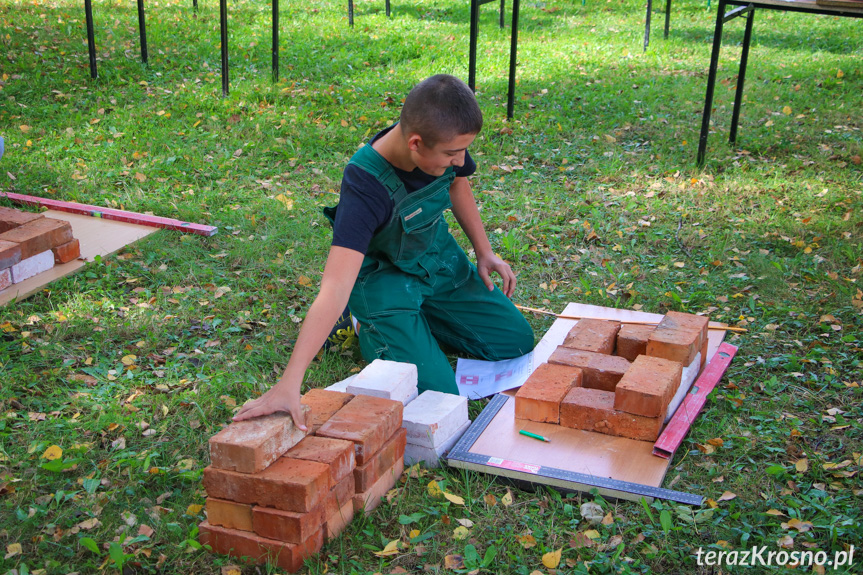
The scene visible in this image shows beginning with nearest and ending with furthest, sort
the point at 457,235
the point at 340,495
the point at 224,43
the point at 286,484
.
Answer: the point at 286,484, the point at 340,495, the point at 457,235, the point at 224,43

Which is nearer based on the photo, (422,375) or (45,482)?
(45,482)

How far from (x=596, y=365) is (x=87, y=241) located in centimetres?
316

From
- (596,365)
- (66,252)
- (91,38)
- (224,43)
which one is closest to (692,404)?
(596,365)

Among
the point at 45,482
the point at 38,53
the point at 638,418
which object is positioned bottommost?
the point at 45,482

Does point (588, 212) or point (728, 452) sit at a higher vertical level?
point (588, 212)

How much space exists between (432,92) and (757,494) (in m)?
1.78

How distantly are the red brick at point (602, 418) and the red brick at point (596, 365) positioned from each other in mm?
101

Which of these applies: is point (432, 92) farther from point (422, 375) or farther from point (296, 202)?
point (296, 202)

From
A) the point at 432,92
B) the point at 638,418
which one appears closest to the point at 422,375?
the point at 638,418

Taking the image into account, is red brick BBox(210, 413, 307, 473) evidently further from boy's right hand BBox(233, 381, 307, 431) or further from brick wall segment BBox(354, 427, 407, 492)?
brick wall segment BBox(354, 427, 407, 492)

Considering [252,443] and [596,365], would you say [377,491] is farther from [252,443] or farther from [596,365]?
[596,365]

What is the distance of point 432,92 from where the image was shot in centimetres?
265

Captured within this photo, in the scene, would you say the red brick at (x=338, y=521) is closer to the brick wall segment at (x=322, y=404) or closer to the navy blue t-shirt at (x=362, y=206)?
the brick wall segment at (x=322, y=404)

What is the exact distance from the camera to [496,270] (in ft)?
11.4
